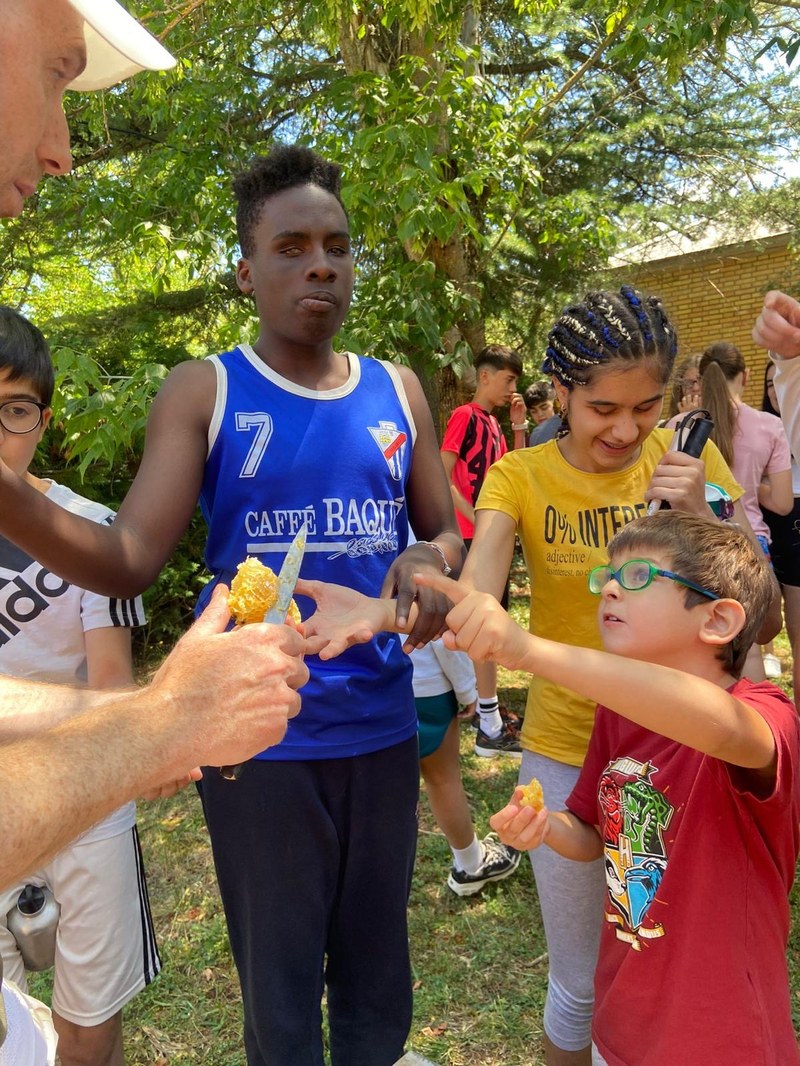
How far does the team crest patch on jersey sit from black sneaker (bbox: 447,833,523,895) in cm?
239

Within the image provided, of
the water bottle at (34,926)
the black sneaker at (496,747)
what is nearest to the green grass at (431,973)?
the black sneaker at (496,747)

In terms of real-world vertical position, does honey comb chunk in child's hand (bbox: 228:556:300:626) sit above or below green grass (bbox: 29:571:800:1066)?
above

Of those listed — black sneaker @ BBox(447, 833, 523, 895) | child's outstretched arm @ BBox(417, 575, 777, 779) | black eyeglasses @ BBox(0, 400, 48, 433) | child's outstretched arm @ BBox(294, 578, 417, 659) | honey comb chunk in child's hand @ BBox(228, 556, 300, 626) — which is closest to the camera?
child's outstretched arm @ BBox(417, 575, 777, 779)

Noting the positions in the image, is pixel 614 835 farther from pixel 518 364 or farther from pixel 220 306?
pixel 220 306

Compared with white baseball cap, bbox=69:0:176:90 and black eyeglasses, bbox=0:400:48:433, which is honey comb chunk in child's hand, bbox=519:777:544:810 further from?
black eyeglasses, bbox=0:400:48:433

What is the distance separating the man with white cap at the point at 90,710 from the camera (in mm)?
1118

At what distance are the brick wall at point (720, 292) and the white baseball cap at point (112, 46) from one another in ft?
46.3

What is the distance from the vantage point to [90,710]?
139cm

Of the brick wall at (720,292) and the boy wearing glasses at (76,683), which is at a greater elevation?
the brick wall at (720,292)

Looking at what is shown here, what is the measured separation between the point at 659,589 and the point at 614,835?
0.62m

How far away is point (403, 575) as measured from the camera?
1.97 metres

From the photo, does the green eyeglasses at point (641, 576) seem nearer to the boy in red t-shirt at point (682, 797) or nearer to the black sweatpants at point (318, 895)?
the boy in red t-shirt at point (682, 797)

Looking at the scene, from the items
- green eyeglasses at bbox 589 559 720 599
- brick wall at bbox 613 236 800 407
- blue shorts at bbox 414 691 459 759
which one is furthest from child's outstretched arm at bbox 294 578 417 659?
brick wall at bbox 613 236 800 407

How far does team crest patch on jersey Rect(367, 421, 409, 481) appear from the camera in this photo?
2182 mm
